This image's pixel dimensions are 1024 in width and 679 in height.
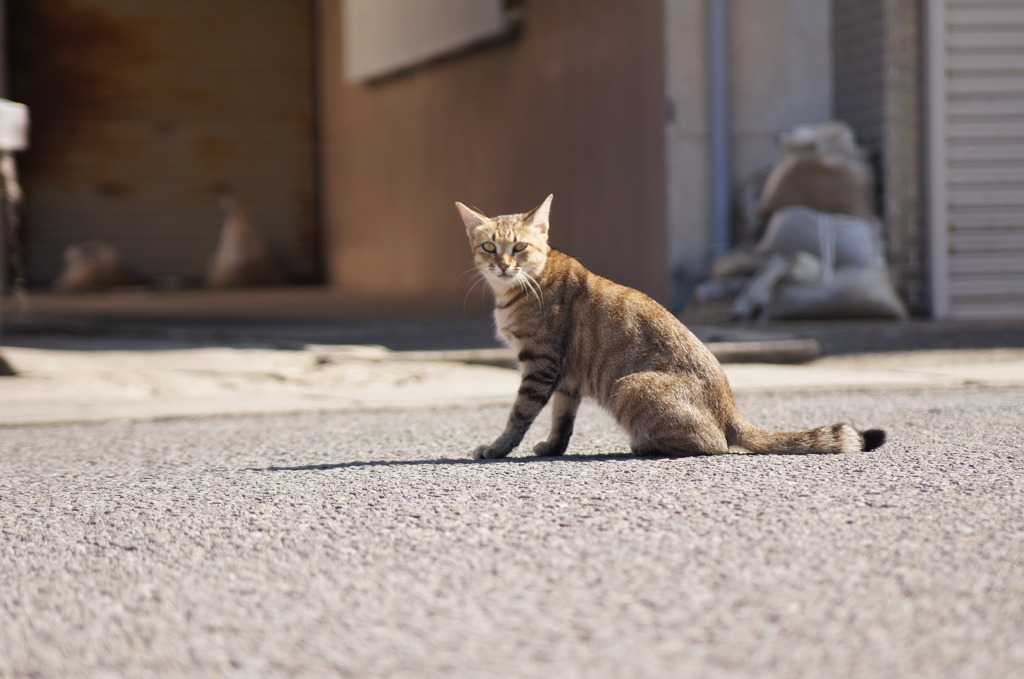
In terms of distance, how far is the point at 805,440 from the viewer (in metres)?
4.16

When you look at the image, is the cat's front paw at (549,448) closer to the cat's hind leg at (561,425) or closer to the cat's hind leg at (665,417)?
the cat's hind leg at (561,425)

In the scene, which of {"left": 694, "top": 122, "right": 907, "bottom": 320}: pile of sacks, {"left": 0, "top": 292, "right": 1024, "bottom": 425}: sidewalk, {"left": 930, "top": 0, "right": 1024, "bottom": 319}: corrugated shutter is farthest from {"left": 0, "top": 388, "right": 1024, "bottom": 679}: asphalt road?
{"left": 930, "top": 0, "right": 1024, "bottom": 319}: corrugated shutter

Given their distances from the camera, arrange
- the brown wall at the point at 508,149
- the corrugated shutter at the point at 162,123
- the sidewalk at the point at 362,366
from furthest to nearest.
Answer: the corrugated shutter at the point at 162,123
the brown wall at the point at 508,149
the sidewalk at the point at 362,366

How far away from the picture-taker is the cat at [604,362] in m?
4.11

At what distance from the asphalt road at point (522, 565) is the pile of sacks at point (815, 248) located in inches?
186

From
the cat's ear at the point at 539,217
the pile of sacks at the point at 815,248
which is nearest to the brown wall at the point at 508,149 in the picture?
the pile of sacks at the point at 815,248

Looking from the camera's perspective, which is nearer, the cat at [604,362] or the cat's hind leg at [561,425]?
the cat at [604,362]

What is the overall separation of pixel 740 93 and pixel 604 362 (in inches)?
253

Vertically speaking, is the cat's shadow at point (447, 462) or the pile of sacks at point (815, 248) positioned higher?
the pile of sacks at point (815, 248)

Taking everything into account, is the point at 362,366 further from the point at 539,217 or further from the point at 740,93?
the point at 740,93

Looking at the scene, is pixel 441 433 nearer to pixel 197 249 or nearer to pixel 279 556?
pixel 279 556

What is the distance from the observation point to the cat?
4113 millimetres

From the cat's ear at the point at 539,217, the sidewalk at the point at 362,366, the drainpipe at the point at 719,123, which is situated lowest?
the sidewalk at the point at 362,366

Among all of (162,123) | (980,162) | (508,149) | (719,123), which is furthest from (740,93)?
(162,123)
